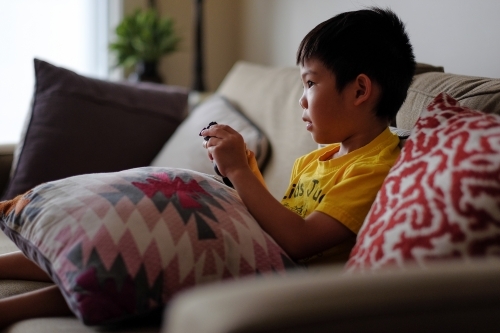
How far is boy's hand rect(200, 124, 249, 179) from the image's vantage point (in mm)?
1133

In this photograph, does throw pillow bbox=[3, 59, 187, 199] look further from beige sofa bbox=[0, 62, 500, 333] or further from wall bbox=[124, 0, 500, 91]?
beige sofa bbox=[0, 62, 500, 333]

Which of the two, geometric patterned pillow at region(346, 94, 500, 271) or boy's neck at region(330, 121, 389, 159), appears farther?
boy's neck at region(330, 121, 389, 159)

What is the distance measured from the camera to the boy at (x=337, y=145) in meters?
1.05

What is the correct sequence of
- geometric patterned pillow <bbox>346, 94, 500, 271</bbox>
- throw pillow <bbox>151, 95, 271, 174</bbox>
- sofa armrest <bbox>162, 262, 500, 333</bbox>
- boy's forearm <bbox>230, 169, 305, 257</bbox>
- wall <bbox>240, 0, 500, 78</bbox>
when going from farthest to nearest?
throw pillow <bbox>151, 95, 271, 174</bbox>, wall <bbox>240, 0, 500, 78</bbox>, boy's forearm <bbox>230, 169, 305, 257</bbox>, geometric patterned pillow <bbox>346, 94, 500, 271</bbox>, sofa armrest <bbox>162, 262, 500, 333</bbox>

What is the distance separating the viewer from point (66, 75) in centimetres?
211

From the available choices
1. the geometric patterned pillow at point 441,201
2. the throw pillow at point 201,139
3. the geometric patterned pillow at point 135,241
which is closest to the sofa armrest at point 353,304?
the geometric patterned pillow at point 441,201

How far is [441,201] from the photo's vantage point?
81 centimetres

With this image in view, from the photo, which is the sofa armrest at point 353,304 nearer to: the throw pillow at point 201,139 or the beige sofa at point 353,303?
the beige sofa at point 353,303

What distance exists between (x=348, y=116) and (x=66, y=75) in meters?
1.22

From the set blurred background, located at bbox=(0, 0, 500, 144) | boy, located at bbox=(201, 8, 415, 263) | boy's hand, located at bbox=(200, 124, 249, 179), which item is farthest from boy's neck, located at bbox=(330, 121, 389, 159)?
blurred background, located at bbox=(0, 0, 500, 144)

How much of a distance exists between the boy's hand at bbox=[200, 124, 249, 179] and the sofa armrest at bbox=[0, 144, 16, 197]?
1179mm

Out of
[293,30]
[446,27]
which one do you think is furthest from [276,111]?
[293,30]

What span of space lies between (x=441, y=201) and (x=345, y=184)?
28cm

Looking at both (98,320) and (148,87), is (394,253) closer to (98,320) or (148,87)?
(98,320)
